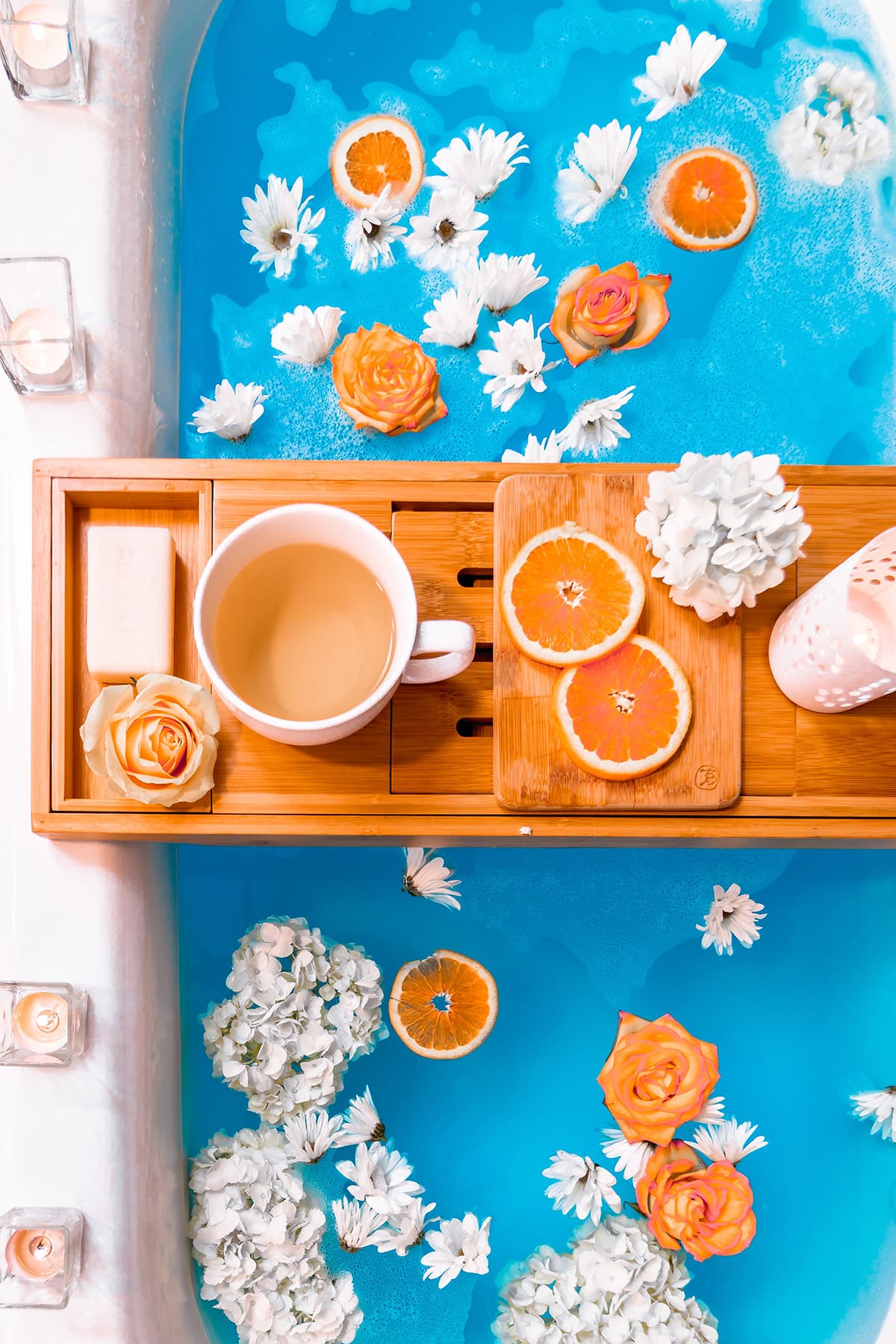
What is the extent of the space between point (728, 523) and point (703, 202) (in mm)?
702

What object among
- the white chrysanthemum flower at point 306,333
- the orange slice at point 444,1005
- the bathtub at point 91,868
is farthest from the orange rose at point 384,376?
the orange slice at point 444,1005

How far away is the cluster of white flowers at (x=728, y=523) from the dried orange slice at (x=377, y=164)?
2.27 ft

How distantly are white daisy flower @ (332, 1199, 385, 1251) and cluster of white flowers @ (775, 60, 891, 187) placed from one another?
152 cm

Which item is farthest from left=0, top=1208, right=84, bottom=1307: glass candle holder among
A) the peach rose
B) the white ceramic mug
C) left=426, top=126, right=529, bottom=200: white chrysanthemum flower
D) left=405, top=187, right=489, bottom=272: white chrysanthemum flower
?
left=426, top=126, right=529, bottom=200: white chrysanthemum flower

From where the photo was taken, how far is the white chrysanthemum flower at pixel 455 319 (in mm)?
1147

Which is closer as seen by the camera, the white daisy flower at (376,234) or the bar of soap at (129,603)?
the bar of soap at (129,603)

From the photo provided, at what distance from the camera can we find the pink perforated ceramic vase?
72 centimetres

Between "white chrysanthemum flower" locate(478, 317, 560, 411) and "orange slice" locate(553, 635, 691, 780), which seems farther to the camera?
"white chrysanthemum flower" locate(478, 317, 560, 411)

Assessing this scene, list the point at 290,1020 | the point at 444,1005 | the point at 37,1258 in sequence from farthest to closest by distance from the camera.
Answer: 1. the point at 444,1005
2. the point at 290,1020
3. the point at 37,1258

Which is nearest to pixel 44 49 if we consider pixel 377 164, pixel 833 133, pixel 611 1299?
pixel 377 164

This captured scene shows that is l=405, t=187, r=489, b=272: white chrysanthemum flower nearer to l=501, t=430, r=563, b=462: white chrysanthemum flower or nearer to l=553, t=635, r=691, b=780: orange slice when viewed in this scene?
l=501, t=430, r=563, b=462: white chrysanthemum flower

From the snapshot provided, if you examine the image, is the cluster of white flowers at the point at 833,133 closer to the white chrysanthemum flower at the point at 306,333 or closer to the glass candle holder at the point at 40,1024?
the white chrysanthemum flower at the point at 306,333

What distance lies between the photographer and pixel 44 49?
3.12 ft

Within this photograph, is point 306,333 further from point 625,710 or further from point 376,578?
point 625,710
